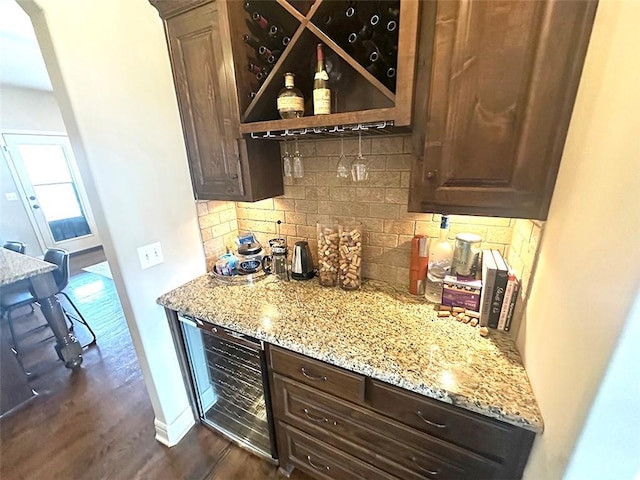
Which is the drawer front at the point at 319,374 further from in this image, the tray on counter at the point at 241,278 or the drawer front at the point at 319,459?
the tray on counter at the point at 241,278

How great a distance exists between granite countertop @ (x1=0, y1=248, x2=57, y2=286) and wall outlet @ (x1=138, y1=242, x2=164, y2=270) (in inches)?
45.9

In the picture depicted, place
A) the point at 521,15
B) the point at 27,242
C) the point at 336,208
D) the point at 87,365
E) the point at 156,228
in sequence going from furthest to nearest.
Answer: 1. the point at 27,242
2. the point at 87,365
3. the point at 336,208
4. the point at 156,228
5. the point at 521,15

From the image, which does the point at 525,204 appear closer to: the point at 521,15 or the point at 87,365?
the point at 521,15

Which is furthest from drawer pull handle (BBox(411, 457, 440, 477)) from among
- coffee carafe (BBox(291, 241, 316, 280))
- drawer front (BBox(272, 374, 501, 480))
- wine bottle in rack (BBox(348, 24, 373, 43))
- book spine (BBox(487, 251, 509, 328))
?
wine bottle in rack (BBox(348, 24, 373, 43))

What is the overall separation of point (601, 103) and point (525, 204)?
0.32m

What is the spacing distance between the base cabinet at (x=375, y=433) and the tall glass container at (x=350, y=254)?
495 mm

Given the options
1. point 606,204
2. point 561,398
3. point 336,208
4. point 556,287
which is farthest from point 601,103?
point 336,208

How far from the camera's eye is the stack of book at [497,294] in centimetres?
107

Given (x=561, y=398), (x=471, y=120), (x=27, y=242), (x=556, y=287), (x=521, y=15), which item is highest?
(x=521, y=15)

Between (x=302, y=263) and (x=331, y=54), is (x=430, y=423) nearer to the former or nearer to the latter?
(x=302, y=263)

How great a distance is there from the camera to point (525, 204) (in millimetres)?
865

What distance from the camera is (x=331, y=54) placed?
115cm

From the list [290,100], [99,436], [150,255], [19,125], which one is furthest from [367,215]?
[19,125]

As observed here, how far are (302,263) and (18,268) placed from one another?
2.08 m
